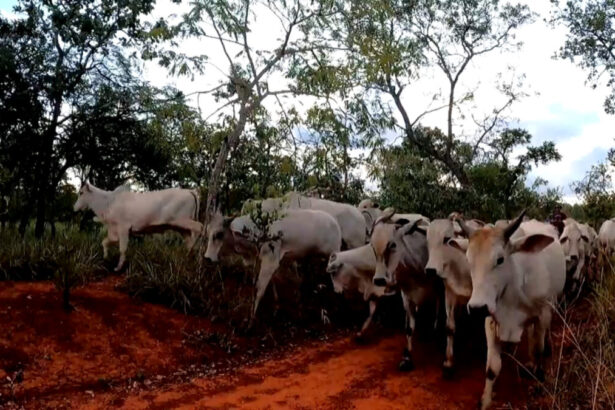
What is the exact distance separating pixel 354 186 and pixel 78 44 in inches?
237

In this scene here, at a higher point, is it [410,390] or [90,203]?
[90,203]

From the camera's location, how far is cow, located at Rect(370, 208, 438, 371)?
7.43m

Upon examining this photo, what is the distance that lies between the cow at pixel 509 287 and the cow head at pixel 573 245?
11.2 feet

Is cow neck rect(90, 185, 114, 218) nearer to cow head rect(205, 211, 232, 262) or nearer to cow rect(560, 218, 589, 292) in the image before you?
cow head rect(205, 211, 232, 262)

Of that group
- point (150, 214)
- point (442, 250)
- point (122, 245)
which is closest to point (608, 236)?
point (442, 250)

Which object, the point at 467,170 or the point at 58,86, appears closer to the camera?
the point at 58,86

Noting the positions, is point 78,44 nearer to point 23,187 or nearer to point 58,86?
point 58,86

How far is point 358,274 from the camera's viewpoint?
8750mm

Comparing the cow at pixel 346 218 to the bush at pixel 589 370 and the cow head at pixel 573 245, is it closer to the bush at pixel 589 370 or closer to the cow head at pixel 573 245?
the cow head at pixel 573 245

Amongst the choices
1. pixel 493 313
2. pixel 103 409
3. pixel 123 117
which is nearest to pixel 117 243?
pixel 123 117

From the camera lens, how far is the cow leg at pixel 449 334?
6898mm

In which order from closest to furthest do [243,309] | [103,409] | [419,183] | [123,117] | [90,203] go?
[103,409], [243,309], [90,203], [123,117], [419,183]

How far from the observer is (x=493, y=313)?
5602 millimetres

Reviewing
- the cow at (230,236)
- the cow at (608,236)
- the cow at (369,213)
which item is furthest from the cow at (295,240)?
the cow at (608,236)
